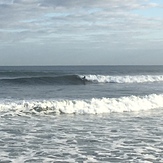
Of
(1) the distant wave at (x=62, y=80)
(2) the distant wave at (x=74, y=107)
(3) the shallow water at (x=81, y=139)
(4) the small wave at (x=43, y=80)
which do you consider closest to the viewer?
(3) the shallow water at (x=81, y=139)

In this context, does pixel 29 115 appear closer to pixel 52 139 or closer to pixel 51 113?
pixel 51 113

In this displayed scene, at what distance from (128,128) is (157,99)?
8.27 m

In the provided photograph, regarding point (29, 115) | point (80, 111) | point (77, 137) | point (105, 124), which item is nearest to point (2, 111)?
point (29, 115)

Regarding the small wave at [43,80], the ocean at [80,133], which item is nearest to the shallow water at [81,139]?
the ocean at [80,133]

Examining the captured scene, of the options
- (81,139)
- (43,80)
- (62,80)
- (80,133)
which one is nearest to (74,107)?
(80,133)

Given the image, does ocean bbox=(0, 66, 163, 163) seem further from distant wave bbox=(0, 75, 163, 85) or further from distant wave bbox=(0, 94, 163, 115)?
distant wave bbox=(0, 75, 163, 85)

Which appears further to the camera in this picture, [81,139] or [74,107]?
[74,107]

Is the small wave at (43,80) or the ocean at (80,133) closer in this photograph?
the ocean at (80,133)

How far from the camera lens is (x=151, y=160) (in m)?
7.52

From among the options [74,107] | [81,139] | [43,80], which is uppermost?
[43,80]

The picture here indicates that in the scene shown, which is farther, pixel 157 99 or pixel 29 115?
pixel 157 99

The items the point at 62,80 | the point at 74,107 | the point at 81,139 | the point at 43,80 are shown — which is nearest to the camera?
the point at 81,139

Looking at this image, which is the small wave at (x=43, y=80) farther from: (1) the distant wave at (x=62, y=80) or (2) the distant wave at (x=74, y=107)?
(2) the distant wave at (x=74, y=107)

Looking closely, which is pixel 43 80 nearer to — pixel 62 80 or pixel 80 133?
pixel 62 80
